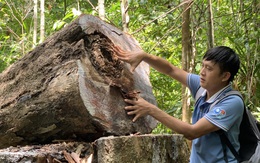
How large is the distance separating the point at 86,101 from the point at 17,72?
915mm

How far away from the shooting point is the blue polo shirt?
2.13 meters

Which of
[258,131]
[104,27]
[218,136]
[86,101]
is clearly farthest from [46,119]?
[258,131]

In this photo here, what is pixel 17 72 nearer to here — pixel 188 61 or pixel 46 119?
pixel 46 119

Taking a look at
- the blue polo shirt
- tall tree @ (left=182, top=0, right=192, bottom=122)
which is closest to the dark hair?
the blue polo shirt

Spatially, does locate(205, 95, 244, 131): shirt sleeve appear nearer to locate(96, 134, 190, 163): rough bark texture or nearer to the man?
the man

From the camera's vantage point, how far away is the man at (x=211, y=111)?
2143 millimetres

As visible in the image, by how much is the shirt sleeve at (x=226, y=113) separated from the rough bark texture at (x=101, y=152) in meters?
0.47

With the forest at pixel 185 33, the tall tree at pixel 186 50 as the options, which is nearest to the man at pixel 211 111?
the forest at pixel 185 33

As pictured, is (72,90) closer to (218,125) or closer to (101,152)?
(101,152)

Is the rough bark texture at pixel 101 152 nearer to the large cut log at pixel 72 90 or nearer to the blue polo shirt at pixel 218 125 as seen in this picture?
the large cut log at pixel 72 90

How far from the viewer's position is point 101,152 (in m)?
2.05

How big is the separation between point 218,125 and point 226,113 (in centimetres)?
9

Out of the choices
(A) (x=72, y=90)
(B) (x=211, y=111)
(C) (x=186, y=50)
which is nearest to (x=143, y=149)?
(B) (x=211, y=111)

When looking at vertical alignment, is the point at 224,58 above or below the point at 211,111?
above
